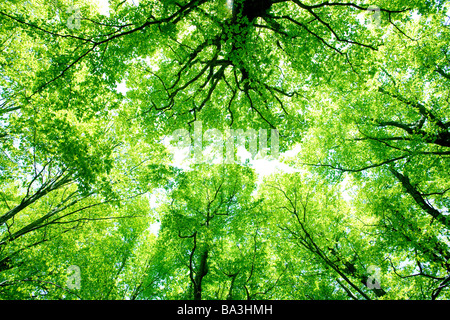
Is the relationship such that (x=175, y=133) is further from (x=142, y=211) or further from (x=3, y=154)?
(x=3, y=154)

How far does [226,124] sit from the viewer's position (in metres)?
9.62

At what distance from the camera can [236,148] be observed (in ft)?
34.3

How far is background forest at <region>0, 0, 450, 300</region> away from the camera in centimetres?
655

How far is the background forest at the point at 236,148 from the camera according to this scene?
6551 millimetres

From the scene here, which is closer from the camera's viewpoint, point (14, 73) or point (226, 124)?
point (14, 73)

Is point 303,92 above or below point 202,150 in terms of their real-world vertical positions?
above

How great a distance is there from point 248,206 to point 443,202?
830cm

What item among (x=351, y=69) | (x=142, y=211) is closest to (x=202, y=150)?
(x=142, y=211)

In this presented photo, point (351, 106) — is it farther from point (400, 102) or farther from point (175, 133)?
point (175, 133)
